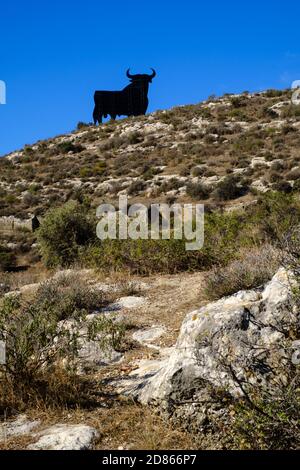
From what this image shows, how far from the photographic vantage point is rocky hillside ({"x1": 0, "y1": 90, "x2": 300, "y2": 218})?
1978 centimetres

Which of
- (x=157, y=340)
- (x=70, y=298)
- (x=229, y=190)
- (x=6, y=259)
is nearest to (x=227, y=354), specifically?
(x=157, y=340)

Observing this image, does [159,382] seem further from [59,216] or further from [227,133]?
[227,133]

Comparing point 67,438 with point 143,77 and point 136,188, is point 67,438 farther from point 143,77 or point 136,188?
point 143,77

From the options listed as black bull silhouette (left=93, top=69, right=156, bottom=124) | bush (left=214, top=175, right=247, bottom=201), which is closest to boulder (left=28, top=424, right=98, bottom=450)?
bush (left=214, top=175, right=247, bottom=201)

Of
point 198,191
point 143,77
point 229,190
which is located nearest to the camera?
point 229,190

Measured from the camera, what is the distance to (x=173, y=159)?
24.9 metres

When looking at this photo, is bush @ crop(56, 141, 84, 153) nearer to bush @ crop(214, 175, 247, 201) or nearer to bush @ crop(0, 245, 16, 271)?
bush @ crop(0, 245, 16, 271)

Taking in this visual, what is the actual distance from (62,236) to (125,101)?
26627 mm

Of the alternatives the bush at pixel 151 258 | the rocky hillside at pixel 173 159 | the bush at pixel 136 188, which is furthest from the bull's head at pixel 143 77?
the bush at pixel 151 258

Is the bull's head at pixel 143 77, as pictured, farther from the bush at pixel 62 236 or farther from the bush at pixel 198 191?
the bush at pixel 62 236

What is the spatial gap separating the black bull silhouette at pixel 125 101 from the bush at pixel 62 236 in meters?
25.8

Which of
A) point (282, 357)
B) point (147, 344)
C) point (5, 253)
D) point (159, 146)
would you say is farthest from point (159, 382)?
point (159, 146)

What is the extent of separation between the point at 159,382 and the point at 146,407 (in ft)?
0.68

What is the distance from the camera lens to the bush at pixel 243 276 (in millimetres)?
5062
